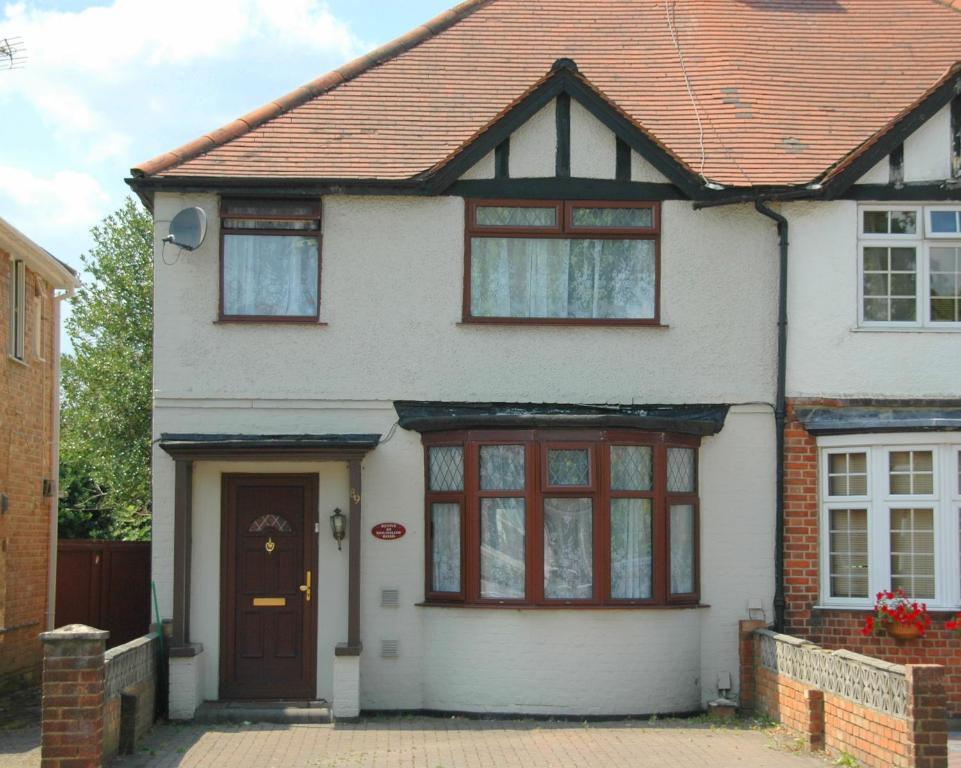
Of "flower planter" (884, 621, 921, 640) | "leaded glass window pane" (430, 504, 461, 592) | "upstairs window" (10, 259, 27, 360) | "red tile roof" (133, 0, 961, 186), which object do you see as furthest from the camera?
"upstairs window" (10, 259, 27, 360)

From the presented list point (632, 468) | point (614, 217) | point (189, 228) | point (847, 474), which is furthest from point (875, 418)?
point (189, 228)

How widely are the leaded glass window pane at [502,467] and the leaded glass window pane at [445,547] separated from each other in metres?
0.45

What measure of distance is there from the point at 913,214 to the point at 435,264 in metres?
5.19

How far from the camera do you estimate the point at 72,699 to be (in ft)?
35.2

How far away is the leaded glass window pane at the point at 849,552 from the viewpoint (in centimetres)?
1459

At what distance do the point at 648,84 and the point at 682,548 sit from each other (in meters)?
5.79

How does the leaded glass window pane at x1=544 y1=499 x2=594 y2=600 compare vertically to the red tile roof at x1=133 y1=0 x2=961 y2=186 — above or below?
below

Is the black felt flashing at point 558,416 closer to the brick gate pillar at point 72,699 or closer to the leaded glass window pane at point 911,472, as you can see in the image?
the leaded glass window pane at point 911,472

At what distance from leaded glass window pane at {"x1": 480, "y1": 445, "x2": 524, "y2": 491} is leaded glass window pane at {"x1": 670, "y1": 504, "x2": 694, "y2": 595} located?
5.56 feet

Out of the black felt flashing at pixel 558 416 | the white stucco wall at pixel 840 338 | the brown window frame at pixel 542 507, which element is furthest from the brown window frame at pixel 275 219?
the white stucco wall at pixel 840 338

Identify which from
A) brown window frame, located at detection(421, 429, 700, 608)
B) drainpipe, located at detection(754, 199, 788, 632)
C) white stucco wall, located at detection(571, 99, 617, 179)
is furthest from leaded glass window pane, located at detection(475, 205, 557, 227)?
brown window frame, located at detection(421, 429, 700, 608)

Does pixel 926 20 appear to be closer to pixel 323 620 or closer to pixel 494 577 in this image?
pixel 494 577

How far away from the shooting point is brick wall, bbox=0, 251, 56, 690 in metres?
17.0

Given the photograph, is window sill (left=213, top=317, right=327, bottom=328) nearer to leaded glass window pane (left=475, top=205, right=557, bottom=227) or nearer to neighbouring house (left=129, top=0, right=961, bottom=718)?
neighbouring house (left=129, top=0, right=961, bottom=718)
